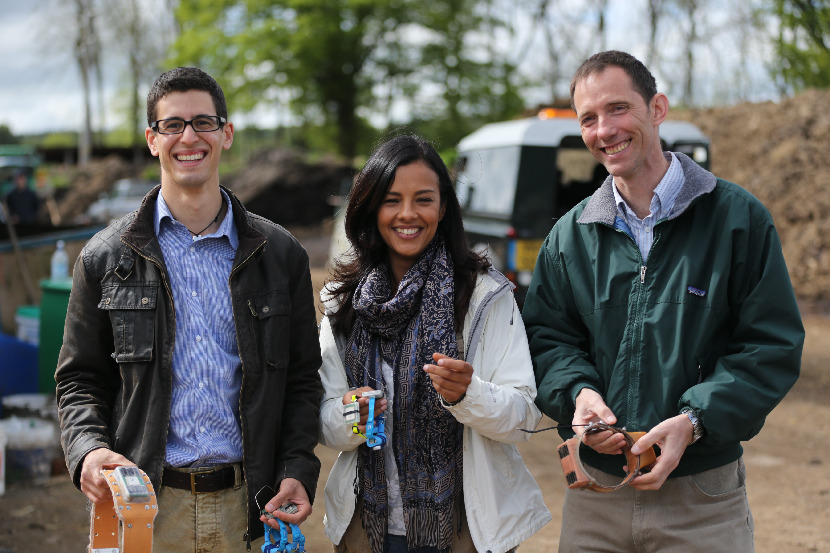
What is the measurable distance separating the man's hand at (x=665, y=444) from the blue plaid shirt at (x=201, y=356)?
47.1 inches

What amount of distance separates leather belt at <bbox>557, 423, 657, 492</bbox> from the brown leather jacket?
31.5 inches

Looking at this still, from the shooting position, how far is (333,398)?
8.77 ft

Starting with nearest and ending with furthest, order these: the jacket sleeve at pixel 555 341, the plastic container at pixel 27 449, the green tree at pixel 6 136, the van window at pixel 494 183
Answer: the jacket sleeve at pixel 555 341
the plastic container at pixel 27 449
the van window at pixel 494 183
the green tree at pixel 6 136

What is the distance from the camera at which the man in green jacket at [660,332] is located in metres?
2.29

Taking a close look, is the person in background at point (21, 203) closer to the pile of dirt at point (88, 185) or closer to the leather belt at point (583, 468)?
the pile of dirt at point (88, 185)

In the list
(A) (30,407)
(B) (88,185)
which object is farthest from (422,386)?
(B) (88,185)

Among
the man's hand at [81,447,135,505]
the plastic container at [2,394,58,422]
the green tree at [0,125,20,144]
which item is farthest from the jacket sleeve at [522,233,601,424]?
the green tree at [0,125,20,144]

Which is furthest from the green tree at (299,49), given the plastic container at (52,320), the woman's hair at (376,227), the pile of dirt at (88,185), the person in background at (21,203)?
the woman's hair at (376,227)

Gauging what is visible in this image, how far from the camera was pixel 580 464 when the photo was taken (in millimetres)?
2352

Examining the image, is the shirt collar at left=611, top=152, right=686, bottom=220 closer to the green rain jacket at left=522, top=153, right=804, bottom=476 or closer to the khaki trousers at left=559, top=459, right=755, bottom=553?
the green rain jacket at left=522, top=153, right=804, bottom=476

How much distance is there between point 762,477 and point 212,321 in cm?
466

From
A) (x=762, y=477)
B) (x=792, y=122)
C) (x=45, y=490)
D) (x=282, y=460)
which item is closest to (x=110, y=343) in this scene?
(x=282, y=460)

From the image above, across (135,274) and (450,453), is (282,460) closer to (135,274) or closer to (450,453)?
(450,453)

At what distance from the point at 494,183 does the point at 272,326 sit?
20.0ft
